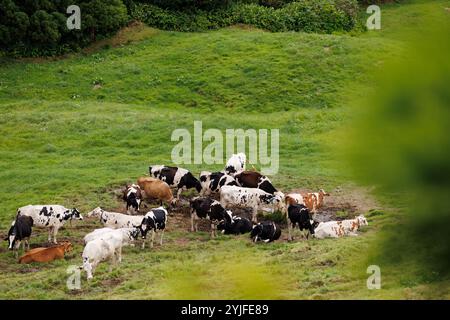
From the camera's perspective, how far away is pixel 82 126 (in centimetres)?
2488

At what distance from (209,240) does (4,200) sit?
252 inches

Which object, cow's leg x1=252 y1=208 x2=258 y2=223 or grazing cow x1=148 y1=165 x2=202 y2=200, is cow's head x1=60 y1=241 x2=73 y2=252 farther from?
cow's leg x1=252 y1=208 x2=258 y2=223

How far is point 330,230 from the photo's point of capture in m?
14.8

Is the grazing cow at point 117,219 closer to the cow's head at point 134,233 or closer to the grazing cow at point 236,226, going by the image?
the cow's head at point 134,233

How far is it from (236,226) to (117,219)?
2.55m

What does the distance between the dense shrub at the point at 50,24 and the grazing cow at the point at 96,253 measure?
807 inches

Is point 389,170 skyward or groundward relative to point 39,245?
skyward

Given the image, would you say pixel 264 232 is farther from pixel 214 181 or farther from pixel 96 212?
pixel 96 212

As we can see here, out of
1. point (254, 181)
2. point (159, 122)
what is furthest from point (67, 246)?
point (159, 122)

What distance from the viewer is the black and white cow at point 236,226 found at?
15.3m

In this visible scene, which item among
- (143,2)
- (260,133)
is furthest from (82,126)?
(143,2)

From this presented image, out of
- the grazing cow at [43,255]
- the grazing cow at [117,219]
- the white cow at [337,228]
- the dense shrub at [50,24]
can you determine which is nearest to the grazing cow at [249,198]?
the white cow at [337,228]

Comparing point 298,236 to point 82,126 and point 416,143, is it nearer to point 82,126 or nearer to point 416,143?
point 82,126

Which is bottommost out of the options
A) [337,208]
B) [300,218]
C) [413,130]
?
[337,208]
